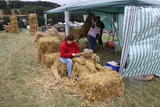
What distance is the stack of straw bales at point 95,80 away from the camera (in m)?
2.92

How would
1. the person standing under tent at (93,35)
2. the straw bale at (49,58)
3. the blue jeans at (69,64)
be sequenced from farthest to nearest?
1. the person standing under tent at (93,35)
2. the straw bale at (49,58)
3. the blue jeans at (69,64)

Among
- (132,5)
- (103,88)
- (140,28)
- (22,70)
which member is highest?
(132,5)

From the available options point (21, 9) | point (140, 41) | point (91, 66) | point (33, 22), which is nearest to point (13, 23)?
point (33, 22)

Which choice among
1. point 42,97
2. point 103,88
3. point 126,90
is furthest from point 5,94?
point 126,90

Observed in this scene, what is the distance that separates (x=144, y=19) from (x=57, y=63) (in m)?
2.21

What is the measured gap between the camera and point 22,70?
455cm

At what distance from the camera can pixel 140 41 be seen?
351 cm

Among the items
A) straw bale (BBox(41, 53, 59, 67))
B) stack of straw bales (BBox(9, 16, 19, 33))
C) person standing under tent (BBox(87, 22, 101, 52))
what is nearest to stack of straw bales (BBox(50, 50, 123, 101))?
straw bale (BBox(41, 53, 59, 67))

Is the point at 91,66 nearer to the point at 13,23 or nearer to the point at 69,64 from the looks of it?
the point at 69,64

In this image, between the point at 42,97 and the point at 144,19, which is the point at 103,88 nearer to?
the point at 42,97

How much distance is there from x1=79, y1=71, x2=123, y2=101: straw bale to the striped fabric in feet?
1.98

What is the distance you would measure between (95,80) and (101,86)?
16cm

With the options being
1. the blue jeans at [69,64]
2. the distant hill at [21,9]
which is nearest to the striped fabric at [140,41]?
the blue jeans at [69,64]

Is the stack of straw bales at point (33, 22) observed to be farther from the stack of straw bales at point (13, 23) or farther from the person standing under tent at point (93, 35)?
the person standing under tent at point (93, 35)
